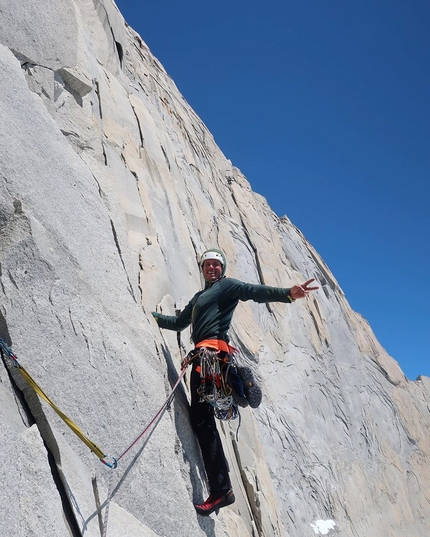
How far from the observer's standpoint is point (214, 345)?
4676 mm

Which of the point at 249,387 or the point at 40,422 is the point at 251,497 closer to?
the point at 249,387

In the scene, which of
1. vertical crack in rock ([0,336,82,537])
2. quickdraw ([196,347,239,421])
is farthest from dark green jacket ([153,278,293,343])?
vertical crack in rock ([0,336,82,537])

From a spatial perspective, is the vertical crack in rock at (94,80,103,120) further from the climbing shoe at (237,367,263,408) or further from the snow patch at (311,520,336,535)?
the snow patch at (311,520,336,535)

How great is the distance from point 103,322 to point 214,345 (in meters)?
1.02

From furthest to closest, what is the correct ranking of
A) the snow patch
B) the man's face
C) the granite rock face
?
1. the snow patch
2. the man's face
3. the granite rock face

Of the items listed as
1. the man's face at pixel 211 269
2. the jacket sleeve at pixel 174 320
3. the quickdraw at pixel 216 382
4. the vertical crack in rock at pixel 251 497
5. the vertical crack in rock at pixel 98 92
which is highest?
the vertical crack in rock at pixel 98 92

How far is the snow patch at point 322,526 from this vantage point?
10.4m

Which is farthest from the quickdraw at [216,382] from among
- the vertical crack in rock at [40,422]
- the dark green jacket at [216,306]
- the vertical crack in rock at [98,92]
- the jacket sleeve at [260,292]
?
the vertical crack in rock at [98,92]

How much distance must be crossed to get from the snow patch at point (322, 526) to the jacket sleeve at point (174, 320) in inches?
280

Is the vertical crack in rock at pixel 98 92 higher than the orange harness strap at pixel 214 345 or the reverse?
higher

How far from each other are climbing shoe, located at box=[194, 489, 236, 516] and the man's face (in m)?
1.92

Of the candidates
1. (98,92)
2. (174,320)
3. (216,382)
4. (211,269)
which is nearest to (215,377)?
(216,382)

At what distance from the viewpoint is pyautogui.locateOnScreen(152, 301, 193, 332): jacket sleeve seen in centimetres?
519

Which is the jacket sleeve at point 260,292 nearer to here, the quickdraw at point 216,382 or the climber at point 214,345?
the climber at point 214,345
